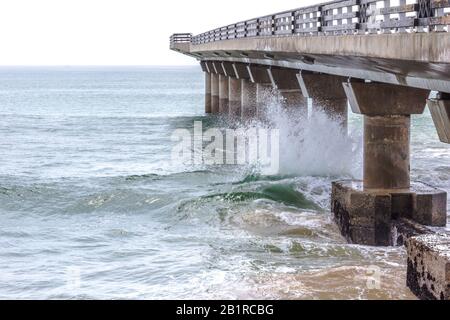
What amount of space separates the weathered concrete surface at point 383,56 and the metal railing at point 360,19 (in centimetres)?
19

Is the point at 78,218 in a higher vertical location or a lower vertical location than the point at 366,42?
lower

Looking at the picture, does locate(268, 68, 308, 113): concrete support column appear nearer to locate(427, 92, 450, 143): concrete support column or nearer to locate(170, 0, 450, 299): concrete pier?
locate(170, 0, 450, 299): concrete pier

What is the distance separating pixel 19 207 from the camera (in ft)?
72.7

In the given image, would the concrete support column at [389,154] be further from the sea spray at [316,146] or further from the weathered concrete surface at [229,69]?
the weathered concrete surface at [229,69]

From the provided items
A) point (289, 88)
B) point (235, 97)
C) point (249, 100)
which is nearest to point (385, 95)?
point (289, 88)

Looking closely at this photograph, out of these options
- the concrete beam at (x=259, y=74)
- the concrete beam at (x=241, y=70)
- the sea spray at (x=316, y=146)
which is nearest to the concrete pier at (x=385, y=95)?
the sea spray at (x=316, y=146)

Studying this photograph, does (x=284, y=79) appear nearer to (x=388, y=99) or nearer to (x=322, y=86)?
(x=322, y=86)

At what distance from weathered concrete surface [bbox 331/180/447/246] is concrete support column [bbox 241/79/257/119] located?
25.8 meters

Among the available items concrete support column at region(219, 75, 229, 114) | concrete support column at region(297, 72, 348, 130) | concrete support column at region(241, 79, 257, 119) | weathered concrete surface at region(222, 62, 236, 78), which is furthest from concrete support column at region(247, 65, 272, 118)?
concrete support column at region(219, 75, 229, 114)

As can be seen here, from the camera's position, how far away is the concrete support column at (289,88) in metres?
29.0

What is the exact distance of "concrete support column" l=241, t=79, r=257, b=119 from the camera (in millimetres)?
42094

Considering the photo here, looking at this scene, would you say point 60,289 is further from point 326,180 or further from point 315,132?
point 315,132
